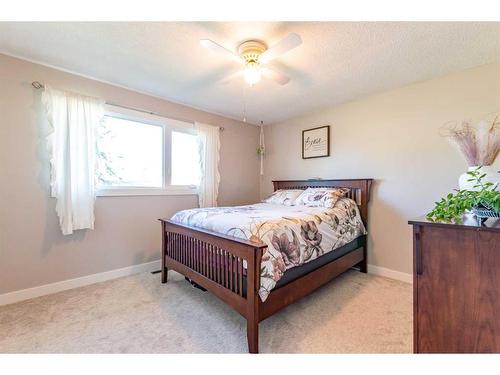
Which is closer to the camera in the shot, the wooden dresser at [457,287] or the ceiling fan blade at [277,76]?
the wooden dresser at [457,287]

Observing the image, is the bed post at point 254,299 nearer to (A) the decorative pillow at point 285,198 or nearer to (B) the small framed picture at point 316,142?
(A) the decorative pillow at point 285,198

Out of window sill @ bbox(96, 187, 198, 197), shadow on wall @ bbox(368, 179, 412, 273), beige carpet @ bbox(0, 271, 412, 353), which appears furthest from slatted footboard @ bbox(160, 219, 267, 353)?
shadow on wall @ bbox(368, 179, 412, 273)

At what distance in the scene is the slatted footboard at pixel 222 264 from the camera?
1.46 meters

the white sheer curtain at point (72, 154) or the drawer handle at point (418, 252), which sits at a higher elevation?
the white sheer curtain at point (72, 154)

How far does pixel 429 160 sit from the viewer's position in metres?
2.49

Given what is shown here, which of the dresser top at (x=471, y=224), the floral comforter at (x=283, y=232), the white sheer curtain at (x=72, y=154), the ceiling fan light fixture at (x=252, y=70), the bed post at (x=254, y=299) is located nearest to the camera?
the dresser top at (x=471, y=224)

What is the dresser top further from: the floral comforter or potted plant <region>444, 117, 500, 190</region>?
the floral comforter

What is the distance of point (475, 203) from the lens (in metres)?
1.11

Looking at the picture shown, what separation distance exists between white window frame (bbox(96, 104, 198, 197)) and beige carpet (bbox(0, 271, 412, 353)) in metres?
1.09

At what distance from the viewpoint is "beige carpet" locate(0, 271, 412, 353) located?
1533 mm

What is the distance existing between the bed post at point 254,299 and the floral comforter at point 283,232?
5 cm

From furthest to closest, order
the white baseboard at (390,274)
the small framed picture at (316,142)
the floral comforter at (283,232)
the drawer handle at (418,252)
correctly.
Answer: the small framed picture at (316,142)
the white baseboard at (390,274)
the floral comforter at (283,232)
the drawer handle at (418,252)

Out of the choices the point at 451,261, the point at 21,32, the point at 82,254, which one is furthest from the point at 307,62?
the point at 82,254

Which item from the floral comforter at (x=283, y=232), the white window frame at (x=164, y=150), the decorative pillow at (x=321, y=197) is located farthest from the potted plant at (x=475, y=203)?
the white window frame at (x=164, y=150)
